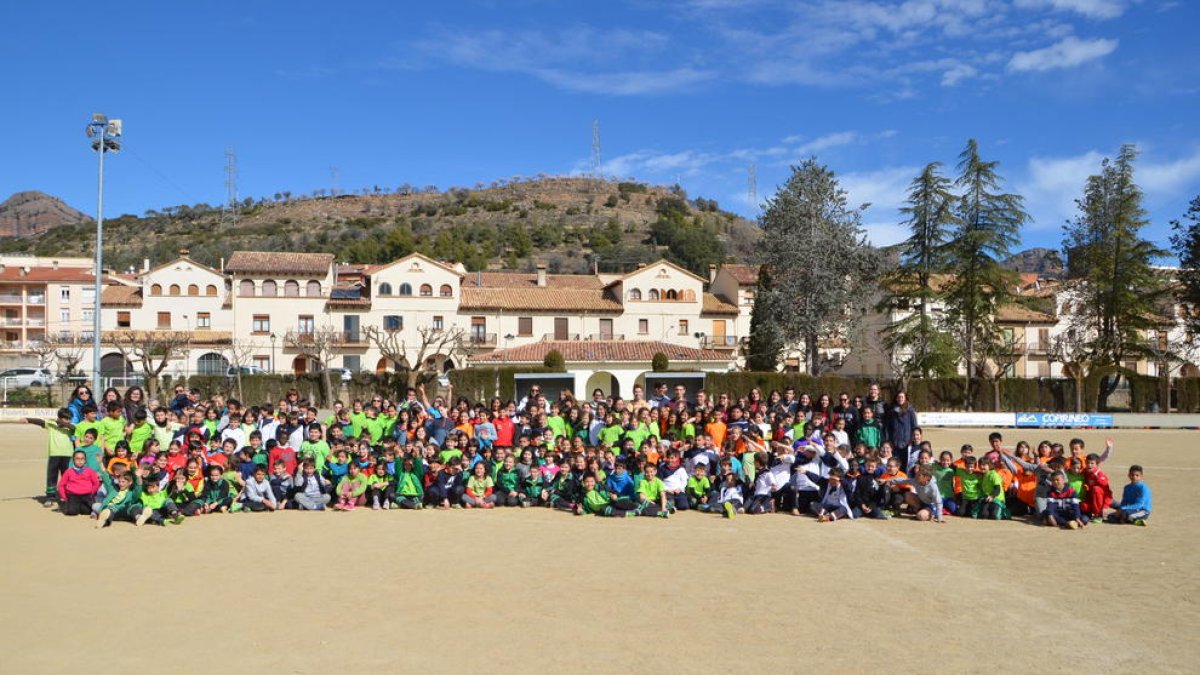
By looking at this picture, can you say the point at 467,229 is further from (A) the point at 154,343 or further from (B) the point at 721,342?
(A) the point at 154,343

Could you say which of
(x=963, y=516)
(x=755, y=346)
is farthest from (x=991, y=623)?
(x=755, y=346)

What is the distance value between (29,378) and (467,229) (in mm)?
59216

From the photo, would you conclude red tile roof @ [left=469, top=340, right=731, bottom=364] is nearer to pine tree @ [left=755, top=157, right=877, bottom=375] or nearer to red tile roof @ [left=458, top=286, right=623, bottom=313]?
pine tree @ [left=755, top=157, right=877, bottom=375]

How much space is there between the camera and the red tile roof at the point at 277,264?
49.7 meters

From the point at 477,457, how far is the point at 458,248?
72517mm

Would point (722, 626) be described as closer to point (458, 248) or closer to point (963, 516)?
point (963, 516)

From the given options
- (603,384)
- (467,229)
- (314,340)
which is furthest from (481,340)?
(467,229)

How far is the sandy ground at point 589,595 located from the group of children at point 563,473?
19.6 inches

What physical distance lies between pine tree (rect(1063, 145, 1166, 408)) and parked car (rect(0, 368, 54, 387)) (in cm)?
4822

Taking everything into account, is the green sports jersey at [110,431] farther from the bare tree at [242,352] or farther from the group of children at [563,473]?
the bare tree at [242,352]

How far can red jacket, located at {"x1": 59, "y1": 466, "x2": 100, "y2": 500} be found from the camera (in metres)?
11.2

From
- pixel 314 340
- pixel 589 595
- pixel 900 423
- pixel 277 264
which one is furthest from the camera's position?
pixel 277 264

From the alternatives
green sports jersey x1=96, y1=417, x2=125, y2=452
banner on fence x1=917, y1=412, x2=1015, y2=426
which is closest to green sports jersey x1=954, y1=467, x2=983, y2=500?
green sports jersey x1=96, y1=417, x2=125, y2=452

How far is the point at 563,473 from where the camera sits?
40.9 ft
